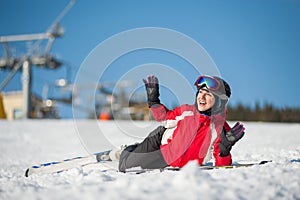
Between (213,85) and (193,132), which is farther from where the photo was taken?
(213,85)

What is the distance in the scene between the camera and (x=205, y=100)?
3330 millimetres

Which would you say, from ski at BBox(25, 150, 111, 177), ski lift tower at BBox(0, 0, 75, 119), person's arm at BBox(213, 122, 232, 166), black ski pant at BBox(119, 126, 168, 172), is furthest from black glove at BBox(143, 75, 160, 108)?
ski lift tower at BBox(0, 0, 75, 119)

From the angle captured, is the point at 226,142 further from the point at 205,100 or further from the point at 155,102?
the point at 155,102

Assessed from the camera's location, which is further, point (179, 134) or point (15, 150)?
point (15, 150)

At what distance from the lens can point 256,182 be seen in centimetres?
191

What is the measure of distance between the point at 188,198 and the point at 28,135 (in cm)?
961

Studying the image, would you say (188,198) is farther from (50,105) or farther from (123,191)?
(50,105)

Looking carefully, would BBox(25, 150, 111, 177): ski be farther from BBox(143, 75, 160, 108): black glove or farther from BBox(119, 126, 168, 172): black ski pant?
BBox(143, 75, 160, 108): black glove

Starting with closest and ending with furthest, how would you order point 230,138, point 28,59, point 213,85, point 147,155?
point 230,138
point 213,85
point 147,155
point 28,59

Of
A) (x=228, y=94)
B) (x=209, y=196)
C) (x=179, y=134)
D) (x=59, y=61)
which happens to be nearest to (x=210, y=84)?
(x=228, y=94)

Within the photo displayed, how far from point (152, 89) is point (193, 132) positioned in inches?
24.5

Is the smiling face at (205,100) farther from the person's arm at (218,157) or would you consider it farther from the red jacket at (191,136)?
the person's arm at (218,157)

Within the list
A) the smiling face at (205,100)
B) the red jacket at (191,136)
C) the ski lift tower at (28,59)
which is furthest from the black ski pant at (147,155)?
the ski lift tower at (28,59)

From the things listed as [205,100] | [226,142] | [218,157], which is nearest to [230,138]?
[226,142]
